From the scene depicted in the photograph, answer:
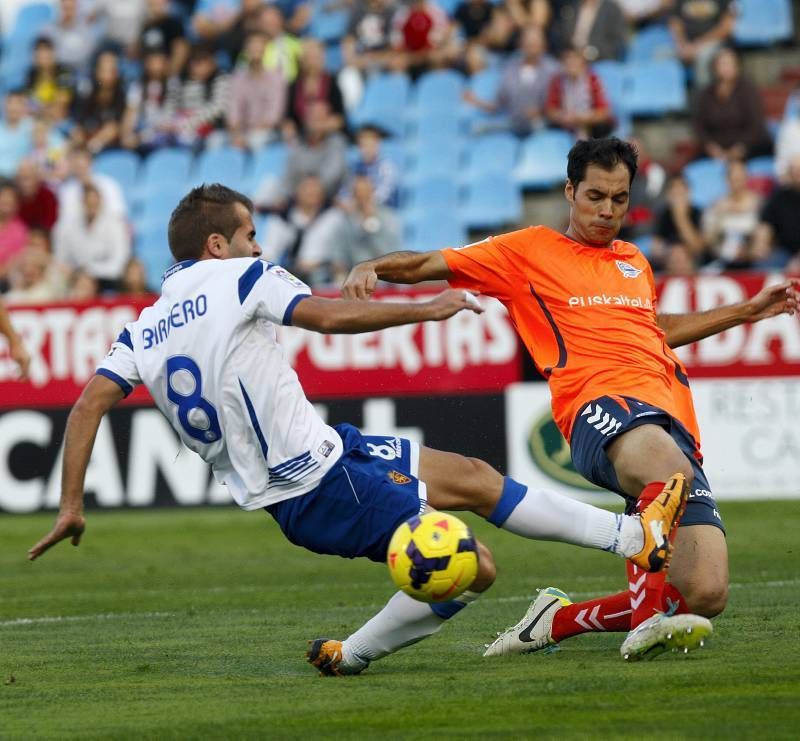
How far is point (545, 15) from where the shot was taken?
18.8 metres

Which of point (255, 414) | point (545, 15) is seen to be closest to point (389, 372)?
point (545, 15)

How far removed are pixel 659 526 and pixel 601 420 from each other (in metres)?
0.88

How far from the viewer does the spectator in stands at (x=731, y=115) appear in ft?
56.7

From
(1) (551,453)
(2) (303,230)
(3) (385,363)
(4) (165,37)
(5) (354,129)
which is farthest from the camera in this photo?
(4) (165,37)

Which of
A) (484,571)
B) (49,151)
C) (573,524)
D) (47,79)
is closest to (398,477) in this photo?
(484,571)

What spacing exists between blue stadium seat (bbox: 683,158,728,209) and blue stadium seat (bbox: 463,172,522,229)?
2.08m

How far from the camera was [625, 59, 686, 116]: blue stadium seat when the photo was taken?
18484mm

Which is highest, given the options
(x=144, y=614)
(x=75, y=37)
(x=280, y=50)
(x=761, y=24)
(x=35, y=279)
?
(x=75, y=37)

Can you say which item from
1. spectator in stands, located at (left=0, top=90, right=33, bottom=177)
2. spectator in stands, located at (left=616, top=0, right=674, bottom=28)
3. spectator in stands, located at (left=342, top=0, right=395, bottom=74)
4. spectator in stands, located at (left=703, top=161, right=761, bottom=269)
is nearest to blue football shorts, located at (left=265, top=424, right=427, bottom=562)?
spectator in stands, located at (left=703, top=161, right=761, bottom=269)

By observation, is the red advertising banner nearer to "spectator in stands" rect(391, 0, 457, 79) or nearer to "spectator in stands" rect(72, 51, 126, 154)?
"spectator in stands" rect(391, 0, 457, 79)

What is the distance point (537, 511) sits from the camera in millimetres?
6328

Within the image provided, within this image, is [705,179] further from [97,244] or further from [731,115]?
[97,244]

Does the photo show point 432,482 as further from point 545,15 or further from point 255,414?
point 545,15

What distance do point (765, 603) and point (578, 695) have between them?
293 centimetres
